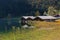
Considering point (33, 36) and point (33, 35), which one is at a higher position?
point (33, 36)

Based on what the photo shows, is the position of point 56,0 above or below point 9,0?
above

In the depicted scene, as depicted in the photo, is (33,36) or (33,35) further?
(33,35)

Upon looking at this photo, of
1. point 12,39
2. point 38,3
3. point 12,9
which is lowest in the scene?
point 12,9

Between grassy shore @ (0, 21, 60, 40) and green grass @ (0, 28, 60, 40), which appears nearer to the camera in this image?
green grass @ (0, 28, 60, 40)

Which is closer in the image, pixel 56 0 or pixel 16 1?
pixel 56 0

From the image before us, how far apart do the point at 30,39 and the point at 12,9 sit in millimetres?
80159

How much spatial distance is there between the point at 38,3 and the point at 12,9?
107ft

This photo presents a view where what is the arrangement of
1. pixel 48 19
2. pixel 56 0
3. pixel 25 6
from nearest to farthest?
pixel 48 19 → pixel 56 0 → pixel 25 6

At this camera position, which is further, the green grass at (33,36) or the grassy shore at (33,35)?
the grassy shore at (33,35)

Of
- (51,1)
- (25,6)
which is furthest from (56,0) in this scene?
(25,6)

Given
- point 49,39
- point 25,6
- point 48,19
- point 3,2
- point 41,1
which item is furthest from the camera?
point 3,2

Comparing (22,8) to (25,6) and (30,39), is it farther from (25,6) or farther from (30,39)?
(30,39)

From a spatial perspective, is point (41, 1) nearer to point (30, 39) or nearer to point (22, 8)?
point (22, 8)

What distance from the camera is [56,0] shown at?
2154 inches
